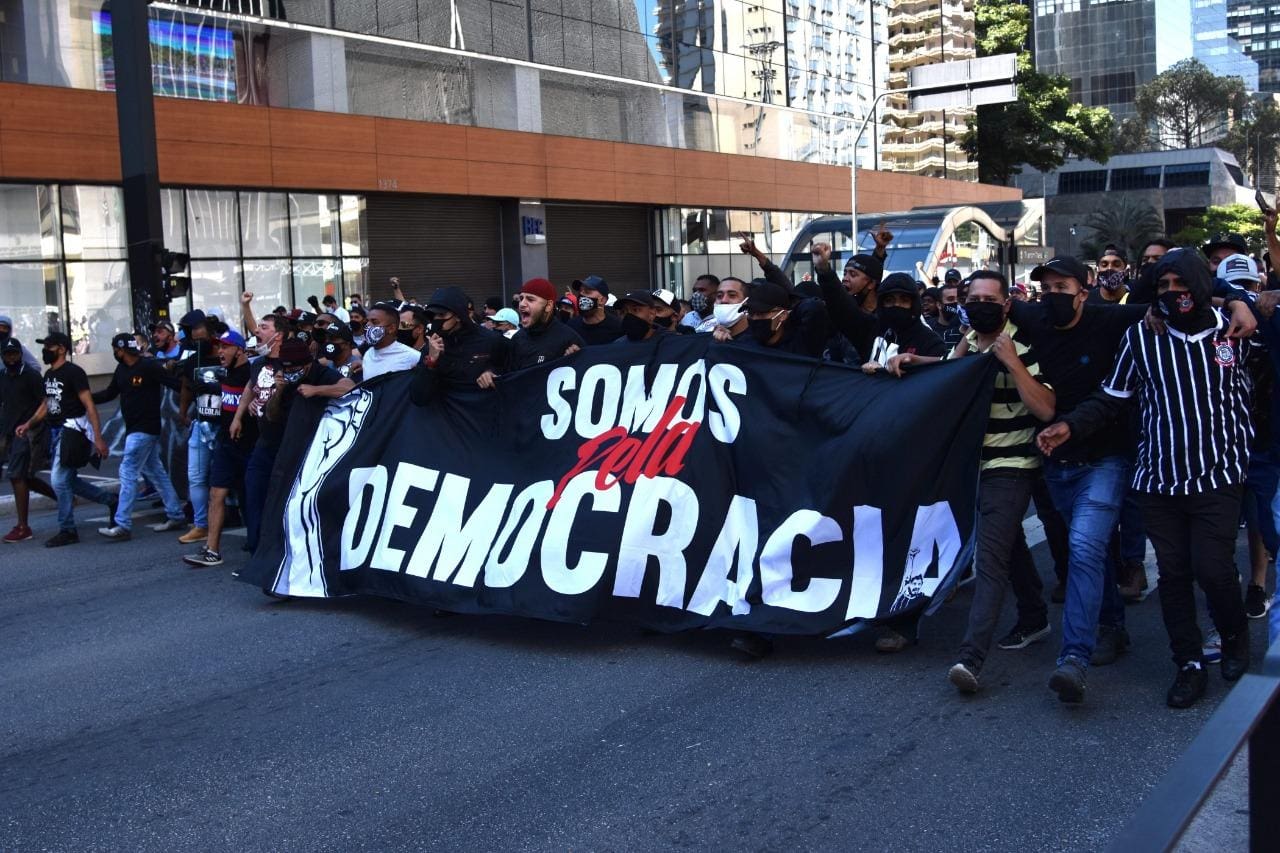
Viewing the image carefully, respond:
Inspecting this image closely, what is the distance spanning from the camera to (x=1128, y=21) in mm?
153375

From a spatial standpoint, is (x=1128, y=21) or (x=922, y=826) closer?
(x=922, y=826)

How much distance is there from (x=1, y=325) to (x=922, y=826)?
10.3 m

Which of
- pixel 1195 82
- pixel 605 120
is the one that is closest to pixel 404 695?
pixel 605 120

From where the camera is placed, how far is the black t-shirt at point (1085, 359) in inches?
212

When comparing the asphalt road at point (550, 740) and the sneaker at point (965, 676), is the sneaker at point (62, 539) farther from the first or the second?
the sneaker at point (965, 676)

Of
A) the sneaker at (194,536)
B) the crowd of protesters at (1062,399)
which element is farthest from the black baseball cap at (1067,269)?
the sneaker at (194,536)

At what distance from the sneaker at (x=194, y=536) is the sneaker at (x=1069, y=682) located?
23.4ft

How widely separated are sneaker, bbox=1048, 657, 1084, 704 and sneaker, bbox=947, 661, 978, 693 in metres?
0.32

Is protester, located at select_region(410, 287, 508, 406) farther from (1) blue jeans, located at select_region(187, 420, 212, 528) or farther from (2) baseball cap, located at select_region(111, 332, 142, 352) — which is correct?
(2) baseball cap, located at select_region(111, 332, 142, 352)

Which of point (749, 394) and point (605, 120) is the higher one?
point (605, 120)

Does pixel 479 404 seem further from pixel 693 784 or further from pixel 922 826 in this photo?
pixel 922 826

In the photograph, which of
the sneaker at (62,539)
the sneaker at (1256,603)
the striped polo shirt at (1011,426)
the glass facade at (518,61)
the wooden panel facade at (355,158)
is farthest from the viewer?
the glass facade at (518,61)

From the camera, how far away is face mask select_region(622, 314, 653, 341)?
7883 millimetres

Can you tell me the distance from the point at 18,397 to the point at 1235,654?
9162mm
